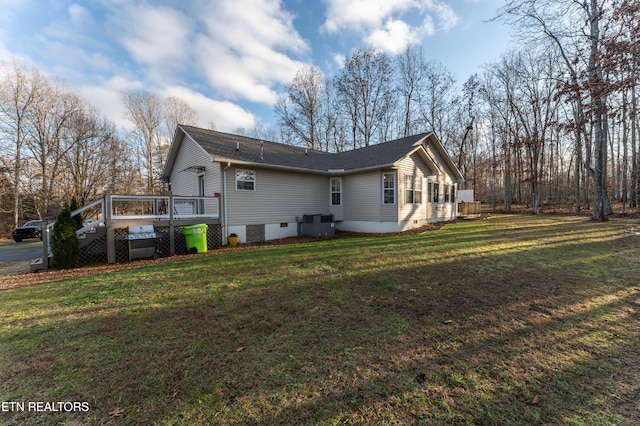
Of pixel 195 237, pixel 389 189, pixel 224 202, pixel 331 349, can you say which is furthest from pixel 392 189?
pixel 331 349

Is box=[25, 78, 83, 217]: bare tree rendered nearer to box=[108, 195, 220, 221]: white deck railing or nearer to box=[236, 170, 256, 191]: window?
box=[108, 195, 220, 221]: white deck railing

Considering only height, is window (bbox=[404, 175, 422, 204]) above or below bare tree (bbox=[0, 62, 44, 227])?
below

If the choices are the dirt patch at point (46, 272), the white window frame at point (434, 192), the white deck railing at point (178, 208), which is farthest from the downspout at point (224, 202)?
the white window frame at point (434, 192)

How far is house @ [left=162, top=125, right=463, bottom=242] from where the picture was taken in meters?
10.6

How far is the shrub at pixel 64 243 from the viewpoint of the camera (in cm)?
680

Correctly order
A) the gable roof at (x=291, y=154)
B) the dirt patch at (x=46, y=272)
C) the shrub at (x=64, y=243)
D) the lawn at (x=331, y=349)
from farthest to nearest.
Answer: the gable roof at (x=291, y=154) < the shrub at (x=64, y=243) < the dirt patch at (x=46, y=272) < the lawn at (x=331, y=349)

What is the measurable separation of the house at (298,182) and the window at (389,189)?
48 mm

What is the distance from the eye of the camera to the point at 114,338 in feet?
9.91

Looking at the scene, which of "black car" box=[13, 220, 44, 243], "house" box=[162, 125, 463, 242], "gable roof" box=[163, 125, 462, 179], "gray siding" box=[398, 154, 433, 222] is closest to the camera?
"house" box=[162, 125, 463, 242]

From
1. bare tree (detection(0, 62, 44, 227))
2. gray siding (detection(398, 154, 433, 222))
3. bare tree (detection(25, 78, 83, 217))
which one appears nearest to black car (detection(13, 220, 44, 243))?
bare tree (detection(25, 78, 83, 217))

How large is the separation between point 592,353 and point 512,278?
2563mm

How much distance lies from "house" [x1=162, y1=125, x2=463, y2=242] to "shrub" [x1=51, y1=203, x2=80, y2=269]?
4248mm

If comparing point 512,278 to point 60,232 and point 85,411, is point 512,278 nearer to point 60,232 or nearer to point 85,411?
point 85,411

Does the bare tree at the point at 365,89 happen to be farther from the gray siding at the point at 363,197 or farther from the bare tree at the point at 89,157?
the bare tree at the point at 89,157
